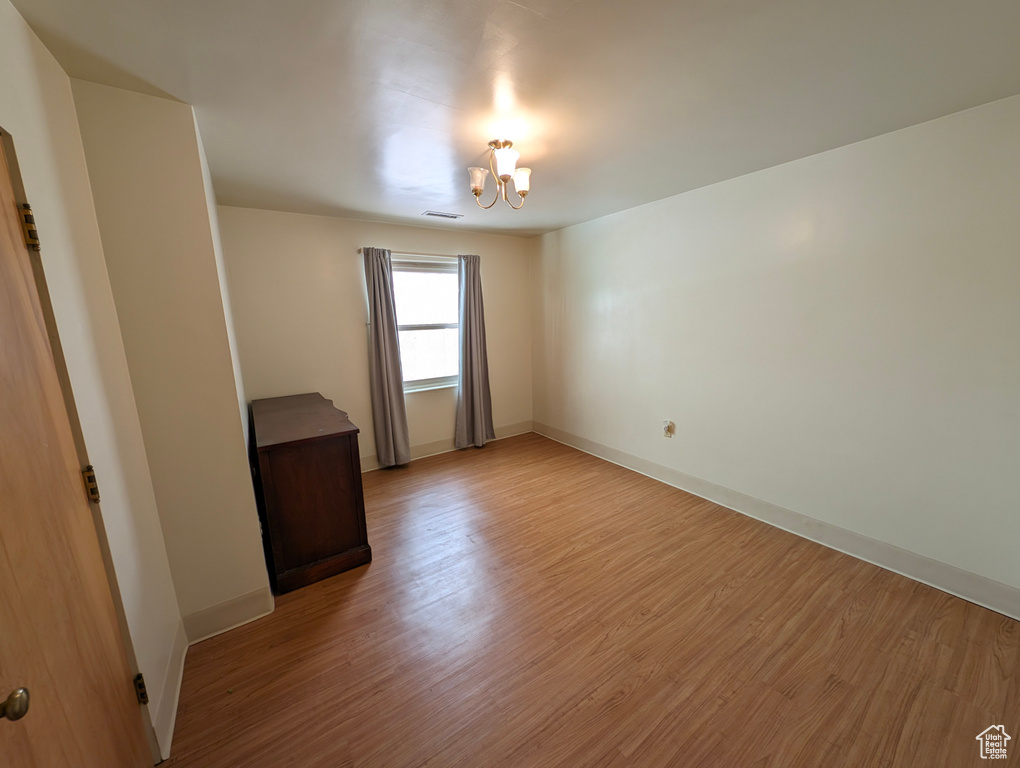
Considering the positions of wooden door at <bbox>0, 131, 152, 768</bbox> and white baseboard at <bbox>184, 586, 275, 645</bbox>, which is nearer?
wooden door at <bbox>0, 131, 152, 768</bbox>

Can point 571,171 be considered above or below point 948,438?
above

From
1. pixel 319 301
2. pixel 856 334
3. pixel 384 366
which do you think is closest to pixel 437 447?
pixel 384 366

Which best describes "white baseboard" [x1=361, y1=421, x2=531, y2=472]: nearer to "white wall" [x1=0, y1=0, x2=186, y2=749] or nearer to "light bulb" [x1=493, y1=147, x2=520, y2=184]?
"white wall" [x1=0, y1=0, x2=186, y2=749]

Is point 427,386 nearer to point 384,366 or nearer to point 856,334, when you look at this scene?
point 384,366

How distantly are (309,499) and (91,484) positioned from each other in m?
1.12

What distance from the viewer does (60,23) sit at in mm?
1123

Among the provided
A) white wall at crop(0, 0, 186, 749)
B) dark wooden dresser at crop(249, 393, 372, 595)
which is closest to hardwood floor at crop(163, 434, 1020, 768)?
dark wooden dresser at crop(249, 393, 372, 595)

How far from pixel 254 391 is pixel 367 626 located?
92.1 inches

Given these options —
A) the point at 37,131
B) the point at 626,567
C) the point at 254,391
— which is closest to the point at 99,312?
the point at 37,131

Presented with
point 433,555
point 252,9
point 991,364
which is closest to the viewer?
point 252,9

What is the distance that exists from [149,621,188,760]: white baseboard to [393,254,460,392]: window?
8.59 feet

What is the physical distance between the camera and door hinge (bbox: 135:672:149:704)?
4.18 feet

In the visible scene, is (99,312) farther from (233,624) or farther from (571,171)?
(571,171)

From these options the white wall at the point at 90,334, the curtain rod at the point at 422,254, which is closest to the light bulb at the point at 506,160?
the white wall at the point at 90,334
